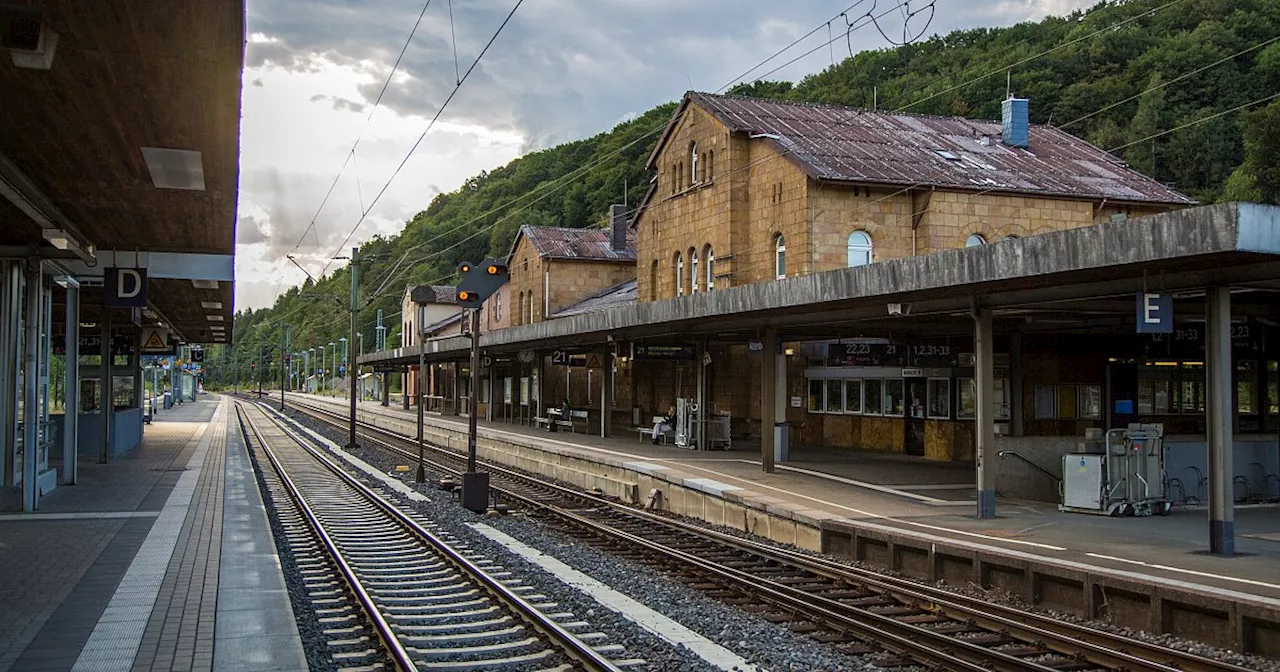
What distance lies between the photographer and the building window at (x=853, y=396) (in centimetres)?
2555

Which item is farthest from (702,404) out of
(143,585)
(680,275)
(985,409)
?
(143,585)

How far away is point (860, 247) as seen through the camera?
27.5 m

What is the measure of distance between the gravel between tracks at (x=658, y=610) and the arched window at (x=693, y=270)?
1781 centimetres

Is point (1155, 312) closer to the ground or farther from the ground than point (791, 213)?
closer to the ground

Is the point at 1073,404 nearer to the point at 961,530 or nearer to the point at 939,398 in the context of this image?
the point at 939,398

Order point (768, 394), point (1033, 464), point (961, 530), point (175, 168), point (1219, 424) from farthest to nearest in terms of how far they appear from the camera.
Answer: point (768, 394) → point (1033, 464) → point (961, 530) → point (1219, 424) → point (175, 168)

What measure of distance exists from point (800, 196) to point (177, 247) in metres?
15.8

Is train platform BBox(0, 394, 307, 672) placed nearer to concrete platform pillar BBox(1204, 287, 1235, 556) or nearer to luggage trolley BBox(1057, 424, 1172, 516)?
concrete platform pillar BBox(1204, 287, 1235, 556)

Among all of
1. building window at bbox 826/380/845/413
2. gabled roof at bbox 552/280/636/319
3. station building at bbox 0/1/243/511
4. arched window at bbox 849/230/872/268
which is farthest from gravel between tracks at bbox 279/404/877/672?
gabled roof at bbox 552/280/636/319

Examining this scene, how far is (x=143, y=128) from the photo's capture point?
8586mm

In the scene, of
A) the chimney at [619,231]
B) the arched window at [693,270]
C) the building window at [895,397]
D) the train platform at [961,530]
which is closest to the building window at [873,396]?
the building window at [895,397]

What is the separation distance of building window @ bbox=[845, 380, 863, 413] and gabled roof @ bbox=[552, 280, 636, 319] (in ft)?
46.1

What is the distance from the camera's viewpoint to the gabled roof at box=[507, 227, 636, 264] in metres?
47.2

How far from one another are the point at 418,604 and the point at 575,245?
128 feet
